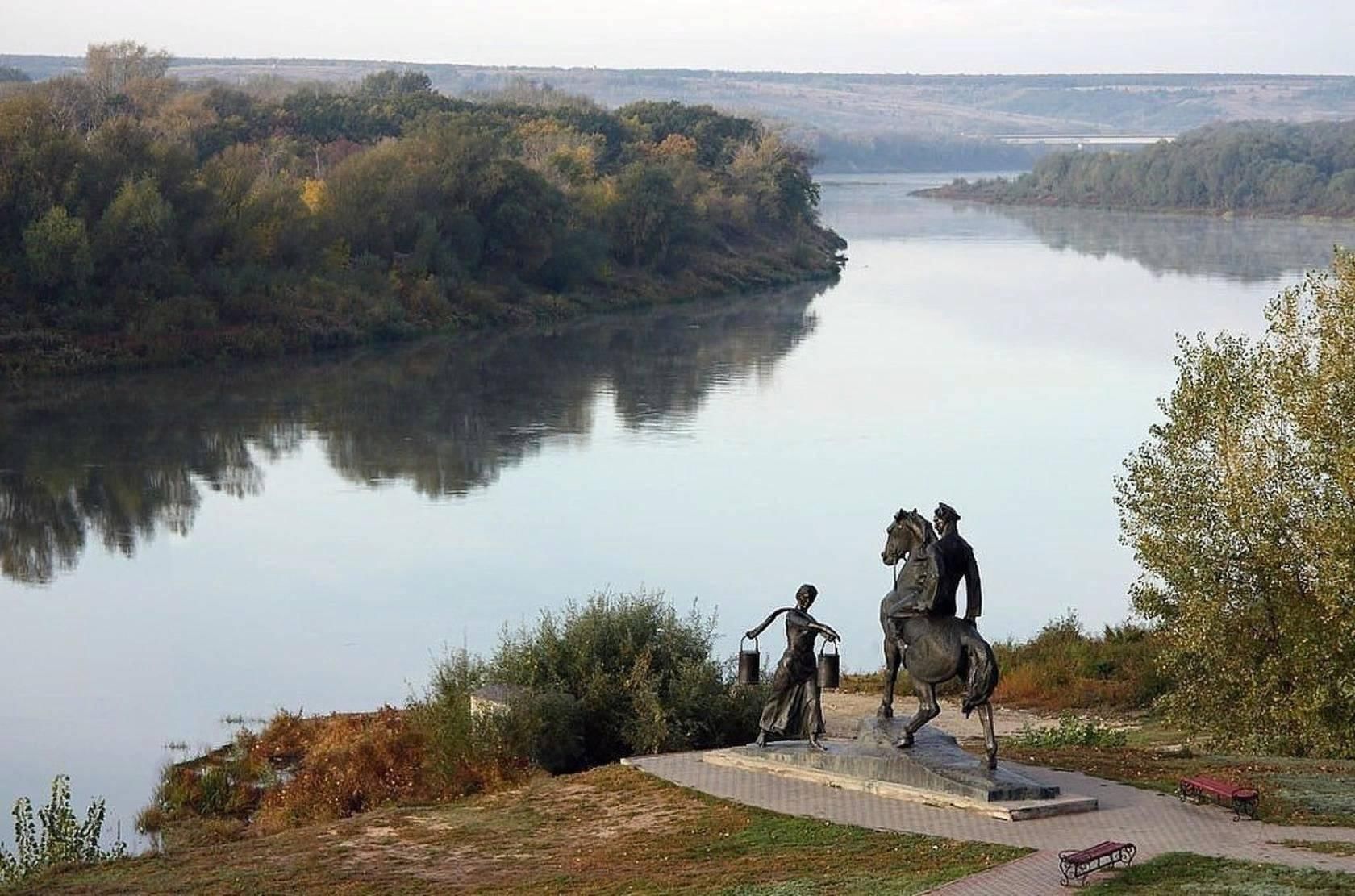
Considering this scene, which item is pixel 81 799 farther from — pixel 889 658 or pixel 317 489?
pixel 317 489

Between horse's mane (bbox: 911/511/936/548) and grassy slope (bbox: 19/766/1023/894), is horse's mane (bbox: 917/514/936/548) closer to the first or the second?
horse's mane (bbox: 911/511/936/548)

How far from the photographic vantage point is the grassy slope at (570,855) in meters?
12.1

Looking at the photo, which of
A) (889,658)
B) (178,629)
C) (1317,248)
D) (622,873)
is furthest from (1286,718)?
(1317,248)

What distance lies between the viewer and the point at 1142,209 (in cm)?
13662

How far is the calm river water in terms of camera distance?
2308 cm

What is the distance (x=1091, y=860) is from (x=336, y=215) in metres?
50.1

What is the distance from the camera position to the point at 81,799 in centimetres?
1798

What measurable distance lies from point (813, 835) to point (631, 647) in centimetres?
508

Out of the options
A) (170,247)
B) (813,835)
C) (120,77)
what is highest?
(120,77)

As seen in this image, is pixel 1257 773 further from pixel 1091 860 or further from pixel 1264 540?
pixel 1091 860

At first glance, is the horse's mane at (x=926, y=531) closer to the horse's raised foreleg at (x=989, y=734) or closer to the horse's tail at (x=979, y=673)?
the horse's tail at (x=979, y=673)

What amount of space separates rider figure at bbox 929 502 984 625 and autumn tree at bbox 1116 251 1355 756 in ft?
12.0

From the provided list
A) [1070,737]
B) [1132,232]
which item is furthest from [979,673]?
[1132,232]

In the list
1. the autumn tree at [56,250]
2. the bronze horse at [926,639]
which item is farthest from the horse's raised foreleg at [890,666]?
the autumn tree at [56,250]
